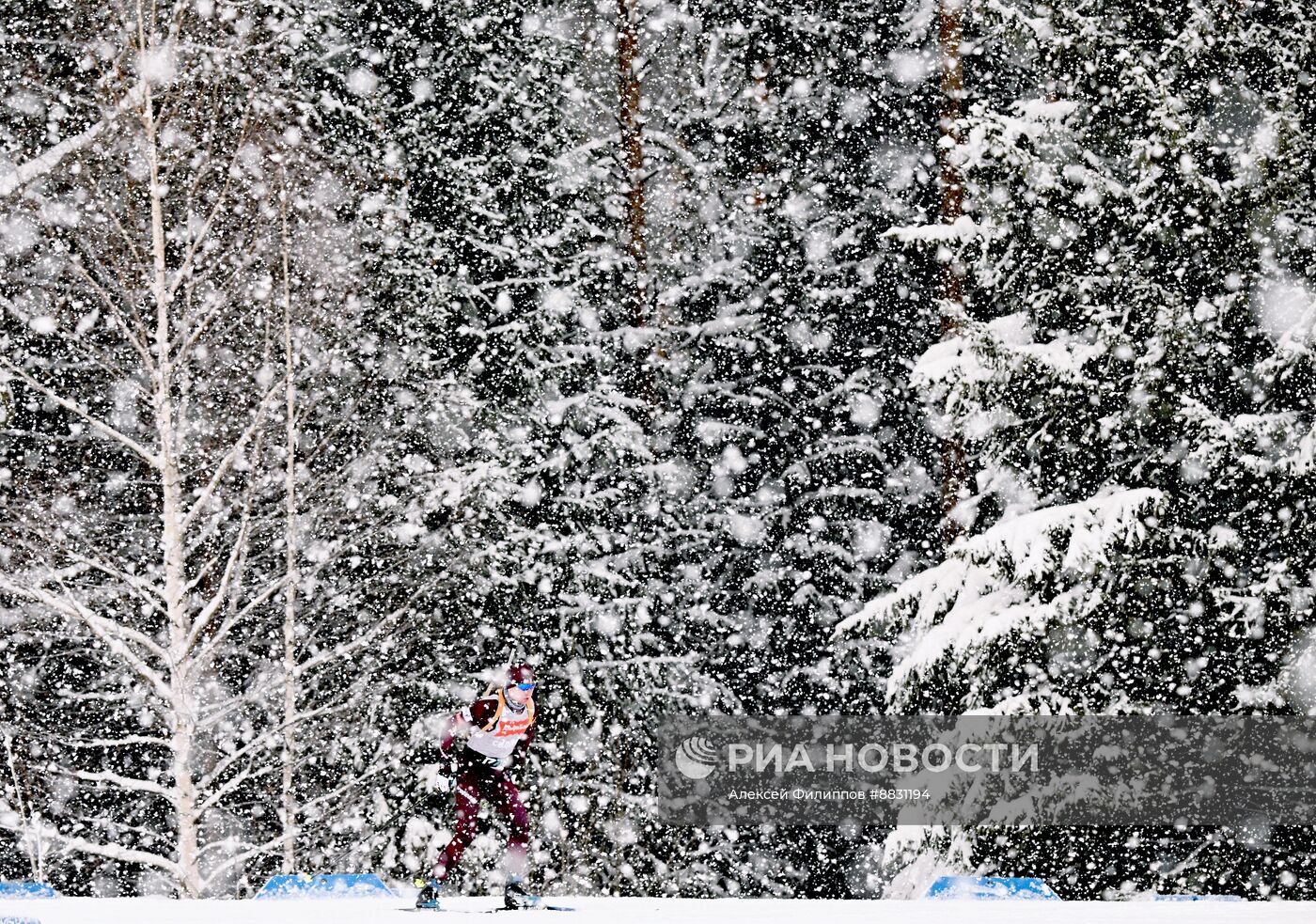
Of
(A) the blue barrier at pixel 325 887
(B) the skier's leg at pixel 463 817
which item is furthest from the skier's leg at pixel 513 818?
(A) the blue barrier at pixel 325 887

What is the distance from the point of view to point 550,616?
51.8 ft

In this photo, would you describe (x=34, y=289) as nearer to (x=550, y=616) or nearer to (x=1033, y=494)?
(x=550, y=616)

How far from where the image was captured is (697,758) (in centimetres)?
1622

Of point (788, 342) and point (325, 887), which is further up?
point (788, 342)

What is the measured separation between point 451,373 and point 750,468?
4192 mm

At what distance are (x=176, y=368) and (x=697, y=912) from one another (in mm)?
7210

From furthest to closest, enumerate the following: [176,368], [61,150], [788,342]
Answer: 1. [788,342]
2. [176,368]
3. [61,150]

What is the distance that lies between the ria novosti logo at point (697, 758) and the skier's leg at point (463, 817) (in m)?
7.49

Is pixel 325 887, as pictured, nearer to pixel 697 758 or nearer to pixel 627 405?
pixel 697 758

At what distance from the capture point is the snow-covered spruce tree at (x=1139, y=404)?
36.1ft

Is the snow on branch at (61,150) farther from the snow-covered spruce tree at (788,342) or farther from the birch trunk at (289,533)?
the snow-covered spruce tree at (788,342)

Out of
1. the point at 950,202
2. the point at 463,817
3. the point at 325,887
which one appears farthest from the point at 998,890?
the point at 950,202

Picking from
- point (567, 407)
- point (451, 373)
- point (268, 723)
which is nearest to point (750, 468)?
point (567, 407)

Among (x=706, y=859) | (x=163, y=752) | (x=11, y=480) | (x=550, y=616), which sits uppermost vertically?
(x=11, y=480)
